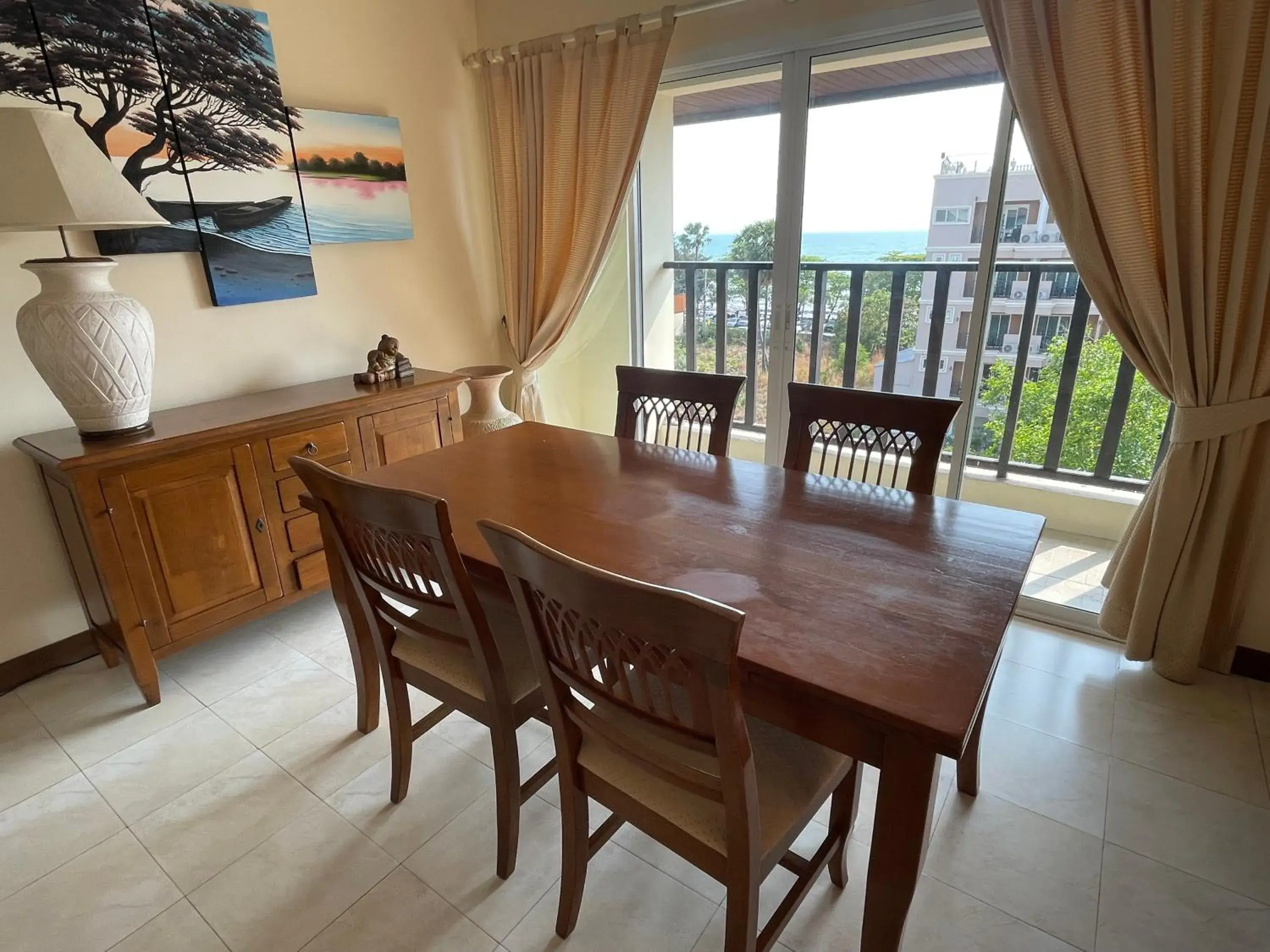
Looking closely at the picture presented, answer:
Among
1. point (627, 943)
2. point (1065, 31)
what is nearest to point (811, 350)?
point (1065, 31)

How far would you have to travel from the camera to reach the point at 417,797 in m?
1.75

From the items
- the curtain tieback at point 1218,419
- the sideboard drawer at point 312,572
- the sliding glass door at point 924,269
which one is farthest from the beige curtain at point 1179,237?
the sideboard drawer at point 312,572

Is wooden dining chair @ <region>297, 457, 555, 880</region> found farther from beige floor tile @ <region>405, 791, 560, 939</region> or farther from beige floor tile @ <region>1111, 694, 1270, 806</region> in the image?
beige floor tile @ <region>1111, 694, 1270, 806</region>

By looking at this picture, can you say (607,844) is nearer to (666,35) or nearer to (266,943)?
(266,943)

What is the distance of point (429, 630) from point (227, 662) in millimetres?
1360

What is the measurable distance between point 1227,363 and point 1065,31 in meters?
1.04

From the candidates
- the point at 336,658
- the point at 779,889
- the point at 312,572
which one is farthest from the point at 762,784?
the point at 312,572

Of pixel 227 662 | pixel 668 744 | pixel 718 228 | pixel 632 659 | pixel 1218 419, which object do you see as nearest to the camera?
pixel 632 659

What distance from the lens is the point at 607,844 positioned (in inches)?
63.3

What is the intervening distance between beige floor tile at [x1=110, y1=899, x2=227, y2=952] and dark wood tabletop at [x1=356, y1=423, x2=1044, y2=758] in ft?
3.31

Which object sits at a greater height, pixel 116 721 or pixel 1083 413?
pixel 1083 413

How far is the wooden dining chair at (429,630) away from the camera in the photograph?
4.07 feet

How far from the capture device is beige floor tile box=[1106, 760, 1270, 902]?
1.46 m

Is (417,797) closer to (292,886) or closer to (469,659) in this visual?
(292,886)
